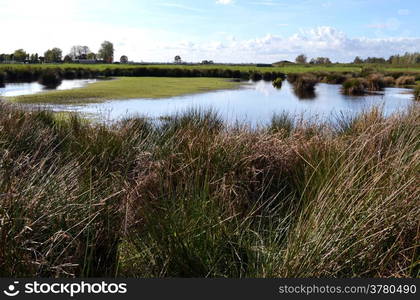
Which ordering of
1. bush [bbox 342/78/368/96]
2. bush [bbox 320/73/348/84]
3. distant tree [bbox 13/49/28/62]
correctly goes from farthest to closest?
distant tree [bbox 13/49/28/62] → bush [bbox 320/73/348/84] → bush [bbox 342/78/368/96]

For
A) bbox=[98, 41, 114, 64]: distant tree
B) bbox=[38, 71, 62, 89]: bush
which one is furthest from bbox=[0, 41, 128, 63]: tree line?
bbox=[38, 71, 62, 89]: bush

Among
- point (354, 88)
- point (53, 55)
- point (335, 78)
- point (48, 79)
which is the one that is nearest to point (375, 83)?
point (354, 88)

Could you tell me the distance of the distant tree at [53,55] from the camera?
83875mm

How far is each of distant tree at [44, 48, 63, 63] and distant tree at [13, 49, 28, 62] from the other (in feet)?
20.5

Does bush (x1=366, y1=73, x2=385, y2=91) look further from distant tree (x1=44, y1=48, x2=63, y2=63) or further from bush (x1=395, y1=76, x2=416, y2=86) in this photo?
distant tree (x1=44, y1=48, x2=63, y2=63)

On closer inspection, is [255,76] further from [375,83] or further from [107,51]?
[107,51]

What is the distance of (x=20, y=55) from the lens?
247 ft

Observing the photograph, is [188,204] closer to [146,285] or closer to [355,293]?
[146,285]

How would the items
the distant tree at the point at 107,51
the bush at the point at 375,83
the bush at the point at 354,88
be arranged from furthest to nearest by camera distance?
the distant tree at the point at 107,51 < the bush at the point at 375,83 < the bush at the point at 354,88

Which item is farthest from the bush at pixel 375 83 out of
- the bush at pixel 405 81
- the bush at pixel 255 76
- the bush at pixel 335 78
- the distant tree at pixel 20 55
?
the distant tree at pixel 20 55

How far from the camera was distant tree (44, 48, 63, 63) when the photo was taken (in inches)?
3302

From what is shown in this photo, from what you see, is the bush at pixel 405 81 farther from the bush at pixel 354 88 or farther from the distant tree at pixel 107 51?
the distant tree at pixel 107 51

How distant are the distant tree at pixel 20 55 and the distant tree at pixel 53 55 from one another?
6.25m

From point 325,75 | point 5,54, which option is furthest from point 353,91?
point 5,54
